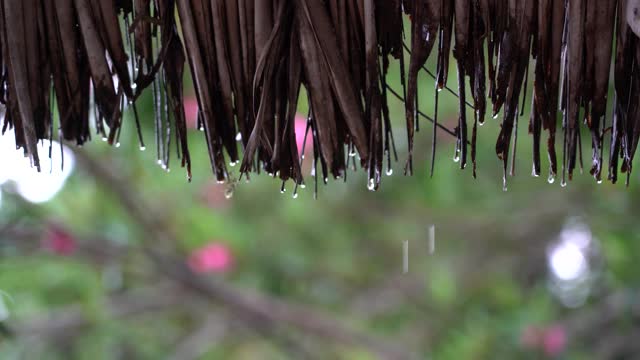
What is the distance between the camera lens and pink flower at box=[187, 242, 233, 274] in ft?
9.02

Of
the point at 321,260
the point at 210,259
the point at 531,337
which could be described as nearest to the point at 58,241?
the point at 210,259

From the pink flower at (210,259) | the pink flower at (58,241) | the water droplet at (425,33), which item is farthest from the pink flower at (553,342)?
the water droplet at (425,33)

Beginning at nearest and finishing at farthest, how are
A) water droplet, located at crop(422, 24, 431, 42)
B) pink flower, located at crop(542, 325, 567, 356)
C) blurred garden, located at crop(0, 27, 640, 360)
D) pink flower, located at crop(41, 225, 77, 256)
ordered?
water droplet, located at crop(422, 24, 431, 42), pink flower, located at crop(41, 225, 77, 256), blurred garden, located at crop(0, 27, 640, 360), pink flower, located at crop(542, 325, 567, 356)

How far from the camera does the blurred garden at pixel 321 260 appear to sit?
8.40 ft

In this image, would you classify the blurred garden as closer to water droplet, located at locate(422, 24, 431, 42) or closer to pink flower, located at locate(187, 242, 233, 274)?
pink flower, located at locate(187, 242, 233, 274)

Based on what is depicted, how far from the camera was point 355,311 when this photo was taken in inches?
126

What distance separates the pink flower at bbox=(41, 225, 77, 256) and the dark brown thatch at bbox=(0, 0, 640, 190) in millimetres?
1264

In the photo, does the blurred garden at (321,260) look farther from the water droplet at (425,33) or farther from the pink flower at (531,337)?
the water droplet at (425,33)

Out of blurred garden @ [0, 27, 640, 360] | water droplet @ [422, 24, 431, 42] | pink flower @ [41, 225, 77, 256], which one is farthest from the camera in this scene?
blurred garden @ [0, 27, 640, 360]

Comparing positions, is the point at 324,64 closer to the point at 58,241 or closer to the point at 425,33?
the point at 425,33

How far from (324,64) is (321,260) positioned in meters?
2.33

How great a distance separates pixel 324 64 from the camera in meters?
0.88

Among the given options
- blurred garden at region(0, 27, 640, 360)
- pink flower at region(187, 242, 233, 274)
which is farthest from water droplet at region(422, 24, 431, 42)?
pink flower at region(187, 242, 233, 274)

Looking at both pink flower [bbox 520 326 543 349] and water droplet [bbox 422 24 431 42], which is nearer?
water droplet [bbox 422 24 431 42]
